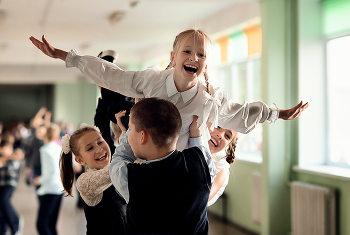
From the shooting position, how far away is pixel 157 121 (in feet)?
4.34

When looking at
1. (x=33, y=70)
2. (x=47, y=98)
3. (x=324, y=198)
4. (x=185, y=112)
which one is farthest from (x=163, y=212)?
(x=47, y=98)

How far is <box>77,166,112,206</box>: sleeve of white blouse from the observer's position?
160cm

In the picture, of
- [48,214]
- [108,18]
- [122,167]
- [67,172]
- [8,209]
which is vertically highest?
[108,18]

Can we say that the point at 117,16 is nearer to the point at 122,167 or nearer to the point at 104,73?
the point at 104,73

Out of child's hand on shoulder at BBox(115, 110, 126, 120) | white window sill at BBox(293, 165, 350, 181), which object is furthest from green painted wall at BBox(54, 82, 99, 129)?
child's hand on shoulder at BBox(115, 110, 126, 120)

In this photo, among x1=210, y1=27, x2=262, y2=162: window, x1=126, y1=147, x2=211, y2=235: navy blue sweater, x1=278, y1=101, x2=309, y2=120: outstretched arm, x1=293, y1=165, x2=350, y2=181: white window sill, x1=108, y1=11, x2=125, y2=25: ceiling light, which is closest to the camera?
x1=126, y1=147, x2=211, y2=235: navy blue sweater

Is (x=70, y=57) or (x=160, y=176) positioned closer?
(x=160, y=176)

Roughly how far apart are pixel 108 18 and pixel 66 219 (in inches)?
149

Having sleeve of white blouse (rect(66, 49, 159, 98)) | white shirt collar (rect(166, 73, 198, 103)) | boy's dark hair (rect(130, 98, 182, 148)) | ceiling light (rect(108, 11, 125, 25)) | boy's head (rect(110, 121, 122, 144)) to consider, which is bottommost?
boy's head (rect(110, 121, 122, 144))

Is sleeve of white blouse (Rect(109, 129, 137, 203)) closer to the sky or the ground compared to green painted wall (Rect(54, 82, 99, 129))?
closer to the ground

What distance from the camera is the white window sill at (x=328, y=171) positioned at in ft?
12.9

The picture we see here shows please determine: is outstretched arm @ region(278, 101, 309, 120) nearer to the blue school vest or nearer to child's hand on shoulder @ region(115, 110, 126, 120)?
child's hand on shoulder @ region(115, 110, 126, 120)

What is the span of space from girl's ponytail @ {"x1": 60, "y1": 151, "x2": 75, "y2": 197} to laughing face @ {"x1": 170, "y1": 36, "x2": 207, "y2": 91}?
92 cm

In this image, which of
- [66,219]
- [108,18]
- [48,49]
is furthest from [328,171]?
[108,18]
